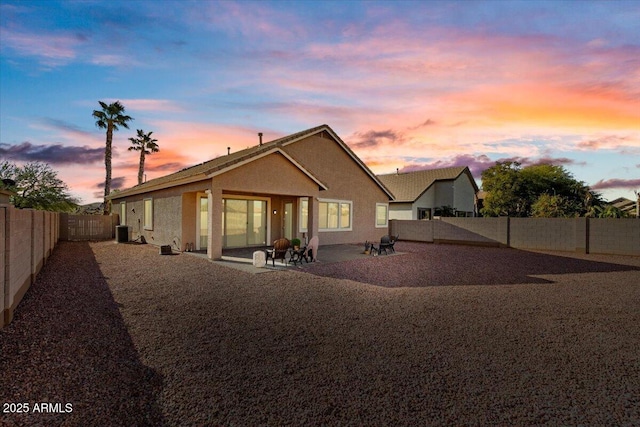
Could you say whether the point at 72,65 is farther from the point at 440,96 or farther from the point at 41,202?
the point at 41,202

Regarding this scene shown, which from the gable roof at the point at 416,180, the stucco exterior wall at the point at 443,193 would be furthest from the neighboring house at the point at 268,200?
the stucco exterior wall at the point at 443,193

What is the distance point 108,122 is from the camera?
92.7ft

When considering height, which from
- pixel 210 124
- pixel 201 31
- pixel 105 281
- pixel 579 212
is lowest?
pixel 105 281

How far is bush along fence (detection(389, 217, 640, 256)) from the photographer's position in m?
15.8

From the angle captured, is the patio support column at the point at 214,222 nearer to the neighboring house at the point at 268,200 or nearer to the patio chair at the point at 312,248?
the neighboring house at the point at 268,200

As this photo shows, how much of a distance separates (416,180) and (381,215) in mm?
13800

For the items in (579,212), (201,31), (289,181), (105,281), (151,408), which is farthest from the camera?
(579,212)

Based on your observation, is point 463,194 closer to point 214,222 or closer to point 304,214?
point 304,214

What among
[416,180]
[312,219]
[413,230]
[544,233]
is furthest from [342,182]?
[416,180]

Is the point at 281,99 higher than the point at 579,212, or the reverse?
the point at 281,99

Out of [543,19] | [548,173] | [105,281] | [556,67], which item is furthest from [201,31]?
[548,173]

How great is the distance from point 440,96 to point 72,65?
41.6 ft

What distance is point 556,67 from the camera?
33.5 ft

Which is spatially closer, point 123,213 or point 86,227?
point 86,227
